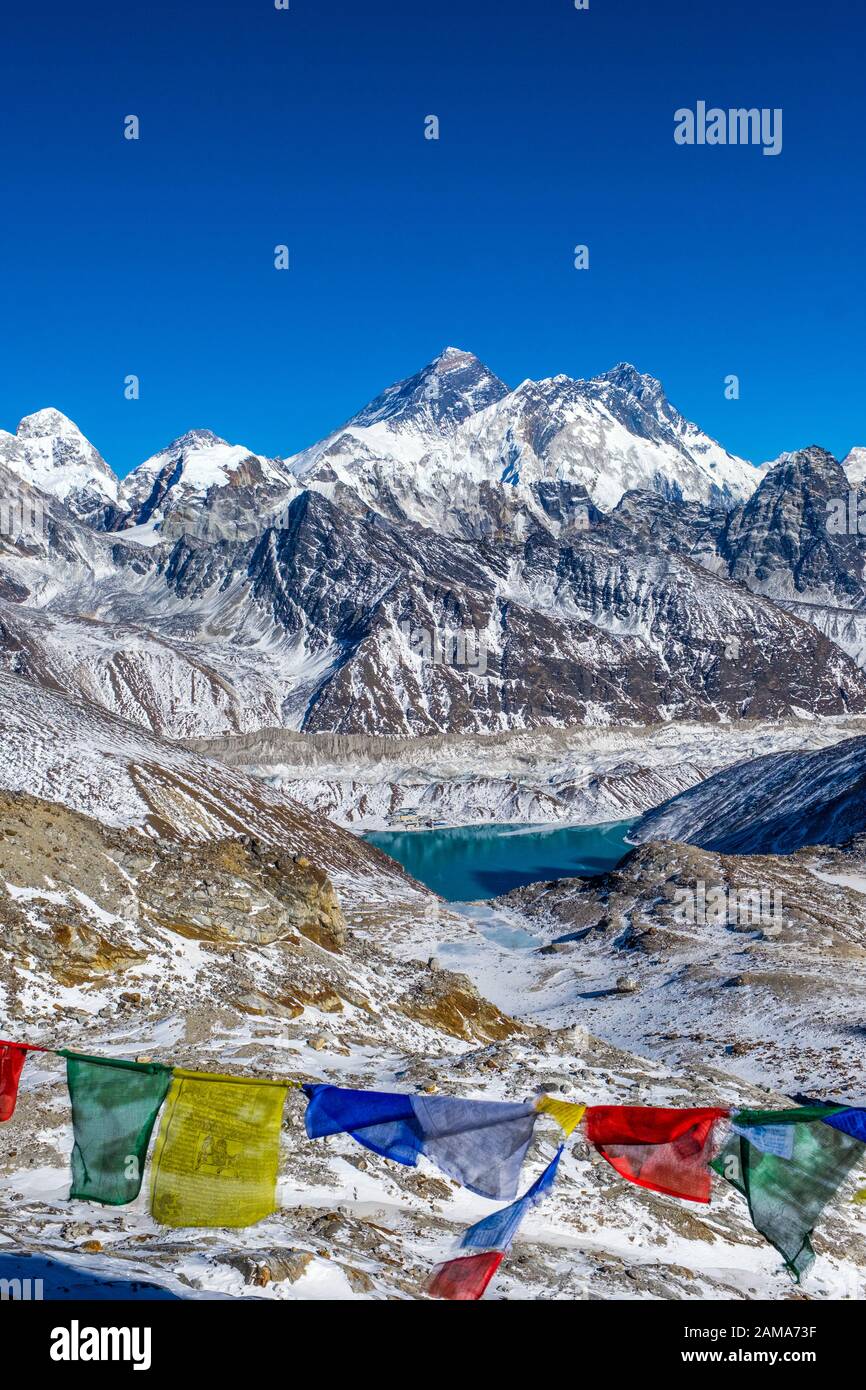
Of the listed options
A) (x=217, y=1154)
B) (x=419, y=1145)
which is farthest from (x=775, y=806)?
(x=217, y=1154)

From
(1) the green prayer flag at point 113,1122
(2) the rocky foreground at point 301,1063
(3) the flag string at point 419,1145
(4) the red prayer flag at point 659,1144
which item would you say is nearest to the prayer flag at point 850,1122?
(3) the flag string at point 419,1145

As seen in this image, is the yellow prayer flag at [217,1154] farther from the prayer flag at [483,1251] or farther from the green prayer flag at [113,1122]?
the prayer flag at [483,1251]

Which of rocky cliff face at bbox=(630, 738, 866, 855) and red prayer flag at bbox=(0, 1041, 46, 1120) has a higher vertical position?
rocky cliff face at bbox=(630, 738, 866, 855)

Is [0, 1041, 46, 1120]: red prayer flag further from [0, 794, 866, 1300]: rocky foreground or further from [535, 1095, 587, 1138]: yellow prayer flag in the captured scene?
[535, 1095, 587, 1138]: yellow prayer flag

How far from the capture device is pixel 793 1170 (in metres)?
14.4

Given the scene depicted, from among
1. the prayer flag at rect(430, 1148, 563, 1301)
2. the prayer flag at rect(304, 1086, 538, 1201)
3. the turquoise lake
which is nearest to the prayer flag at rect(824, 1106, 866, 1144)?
the prayer flag at rect(430, 1148, 563, 1301)

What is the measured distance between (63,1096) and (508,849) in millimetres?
173543

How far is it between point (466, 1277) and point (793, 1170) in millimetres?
4935

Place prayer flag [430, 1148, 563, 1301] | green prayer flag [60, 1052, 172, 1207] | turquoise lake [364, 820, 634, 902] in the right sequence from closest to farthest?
prayer flag [430, 1148, 563, 1301] → green prayer flag [60, 1052, 172, 1207] → turquoise lake [364, 820, 634, 902]

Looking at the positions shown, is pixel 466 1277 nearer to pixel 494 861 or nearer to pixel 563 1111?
pixel 563 1111

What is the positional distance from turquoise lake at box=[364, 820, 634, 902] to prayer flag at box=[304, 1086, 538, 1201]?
127418 mm

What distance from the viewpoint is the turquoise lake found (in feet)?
502
